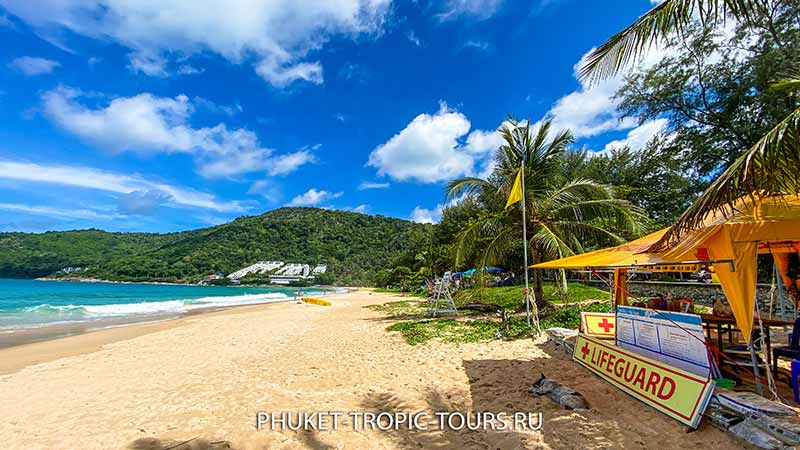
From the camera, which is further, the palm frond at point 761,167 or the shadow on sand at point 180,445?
the shadow on sand at point 180,445

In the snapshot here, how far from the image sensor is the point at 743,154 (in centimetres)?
306

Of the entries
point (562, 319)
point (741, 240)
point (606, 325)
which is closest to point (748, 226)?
point (741, 240)

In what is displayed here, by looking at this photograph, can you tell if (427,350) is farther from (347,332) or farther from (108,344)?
(108,344)

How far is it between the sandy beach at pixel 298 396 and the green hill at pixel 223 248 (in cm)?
6515

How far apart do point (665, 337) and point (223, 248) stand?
9349 centimetres

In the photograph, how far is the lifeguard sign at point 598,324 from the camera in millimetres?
6266

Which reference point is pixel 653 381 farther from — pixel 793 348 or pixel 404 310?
pixel 404 310

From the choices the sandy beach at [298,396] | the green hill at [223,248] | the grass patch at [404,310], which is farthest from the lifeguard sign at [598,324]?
the green hill at [223,248]

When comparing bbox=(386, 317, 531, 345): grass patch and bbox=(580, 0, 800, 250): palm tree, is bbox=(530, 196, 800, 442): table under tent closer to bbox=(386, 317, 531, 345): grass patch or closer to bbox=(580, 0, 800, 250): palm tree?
bbox=(580, 0, 800, 250): palm tree

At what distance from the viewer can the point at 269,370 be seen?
20.9ft

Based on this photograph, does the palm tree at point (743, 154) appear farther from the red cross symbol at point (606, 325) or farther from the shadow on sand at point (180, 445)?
the shadow on sand at point (180, 445)

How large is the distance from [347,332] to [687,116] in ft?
53.8

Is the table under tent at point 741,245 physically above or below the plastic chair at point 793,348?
above

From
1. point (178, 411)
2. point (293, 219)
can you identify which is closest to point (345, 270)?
point (293, 219)
